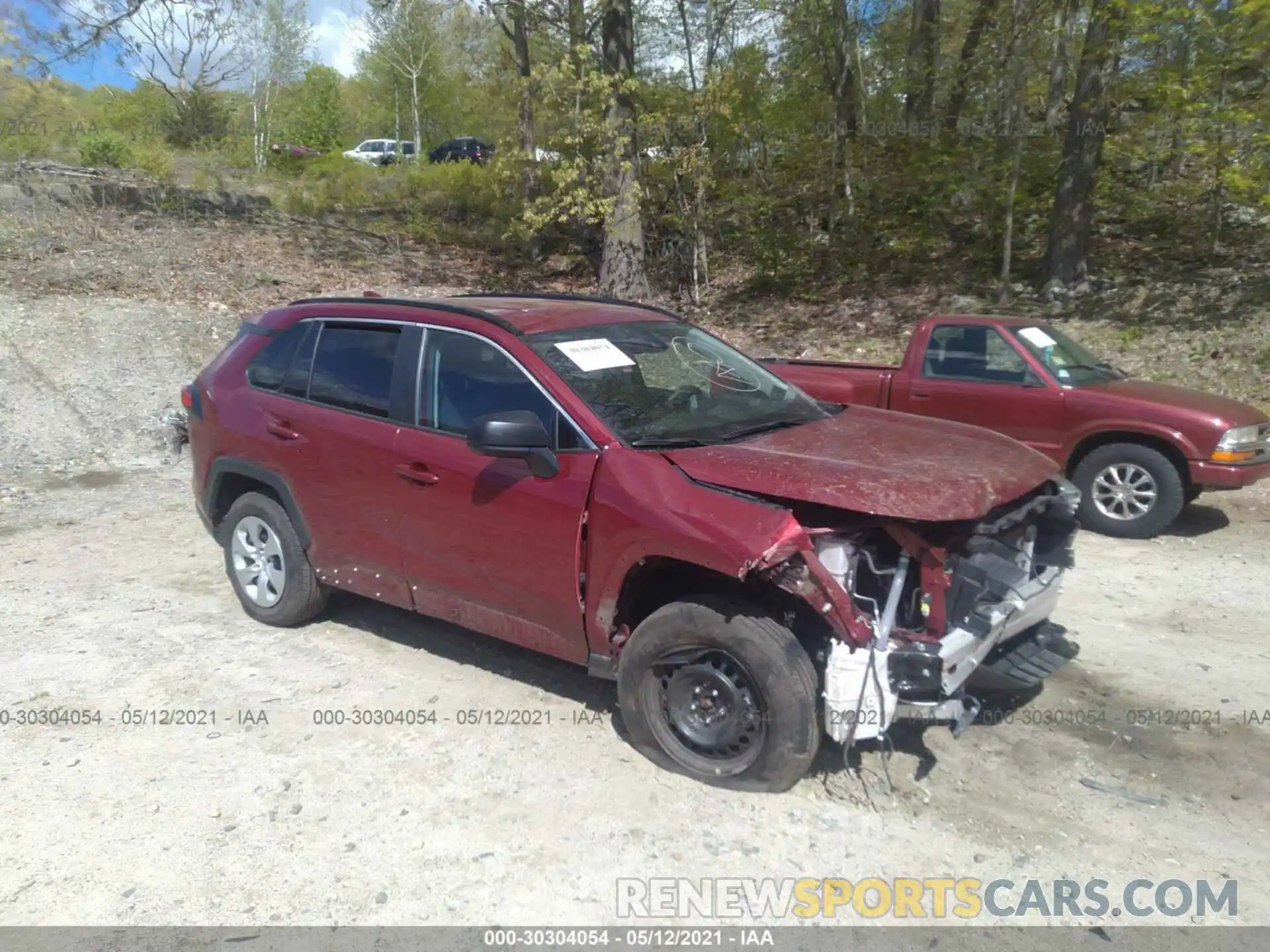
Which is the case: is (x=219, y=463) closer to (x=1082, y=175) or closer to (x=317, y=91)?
(x=1082, y=175)

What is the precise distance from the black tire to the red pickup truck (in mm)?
3338

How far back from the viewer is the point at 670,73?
18828 mm

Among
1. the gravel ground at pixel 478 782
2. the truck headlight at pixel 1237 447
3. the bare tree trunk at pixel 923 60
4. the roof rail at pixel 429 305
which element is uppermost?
the bare tree trunk at pixel 923 60

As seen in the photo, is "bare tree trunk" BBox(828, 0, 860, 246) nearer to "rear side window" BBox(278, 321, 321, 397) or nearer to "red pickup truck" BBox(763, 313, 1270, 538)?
"red pickup truck" BBox(763, 313, 1270, 538)

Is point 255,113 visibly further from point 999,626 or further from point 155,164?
point 999,626

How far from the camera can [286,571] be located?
5.41m

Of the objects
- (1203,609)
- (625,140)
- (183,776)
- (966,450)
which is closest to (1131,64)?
(625,140)

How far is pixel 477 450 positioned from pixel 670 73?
1661cm

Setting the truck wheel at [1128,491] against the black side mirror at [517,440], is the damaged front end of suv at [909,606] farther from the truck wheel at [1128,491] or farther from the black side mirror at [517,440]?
the truck wheel at [1128,491]

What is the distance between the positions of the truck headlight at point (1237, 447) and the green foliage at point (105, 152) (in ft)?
68.3

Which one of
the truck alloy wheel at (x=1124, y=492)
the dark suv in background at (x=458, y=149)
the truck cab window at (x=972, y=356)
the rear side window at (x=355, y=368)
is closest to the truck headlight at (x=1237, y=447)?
the truck alloy wheel at (x=1124, y=492)

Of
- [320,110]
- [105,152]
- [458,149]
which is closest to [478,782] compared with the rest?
[105,152]

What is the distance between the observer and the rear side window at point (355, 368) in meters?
4.87

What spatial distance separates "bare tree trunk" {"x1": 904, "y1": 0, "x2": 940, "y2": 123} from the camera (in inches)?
687
